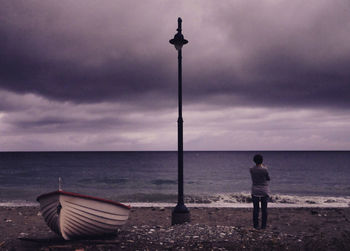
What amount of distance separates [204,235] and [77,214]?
3.11 m

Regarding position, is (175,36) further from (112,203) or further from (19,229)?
(19,229)

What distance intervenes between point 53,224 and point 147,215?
495 centimetres

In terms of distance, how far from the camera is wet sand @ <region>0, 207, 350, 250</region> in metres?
6.75

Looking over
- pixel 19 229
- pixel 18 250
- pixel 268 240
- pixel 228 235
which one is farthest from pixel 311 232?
pixel 19 229

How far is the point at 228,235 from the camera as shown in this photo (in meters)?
7.43

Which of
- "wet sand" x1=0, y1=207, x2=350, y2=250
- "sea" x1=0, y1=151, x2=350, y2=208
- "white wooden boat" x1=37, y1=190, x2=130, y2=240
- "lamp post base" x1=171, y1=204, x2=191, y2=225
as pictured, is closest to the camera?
"white wooden boat" x1=37, y1=190, x2=130, y2=240

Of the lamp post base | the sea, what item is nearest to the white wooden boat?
the lamp post base

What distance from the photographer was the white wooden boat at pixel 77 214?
21.6 feet

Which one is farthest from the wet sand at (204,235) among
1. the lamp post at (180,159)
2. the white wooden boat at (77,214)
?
the lamp post at (180,159)

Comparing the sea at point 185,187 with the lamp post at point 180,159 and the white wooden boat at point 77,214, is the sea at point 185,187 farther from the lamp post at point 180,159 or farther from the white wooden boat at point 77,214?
the white wooden boat at point 77,214

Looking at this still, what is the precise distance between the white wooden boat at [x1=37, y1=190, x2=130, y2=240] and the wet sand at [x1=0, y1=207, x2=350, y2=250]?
26 centimetres

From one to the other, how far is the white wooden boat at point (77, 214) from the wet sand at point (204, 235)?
10.1 inches

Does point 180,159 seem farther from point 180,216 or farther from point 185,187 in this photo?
point 185,187

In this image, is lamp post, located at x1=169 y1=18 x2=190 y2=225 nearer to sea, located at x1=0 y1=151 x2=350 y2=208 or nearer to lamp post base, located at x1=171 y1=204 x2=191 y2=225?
lamp post base, located at x1=171 y1=204 x2=191 y2=225
